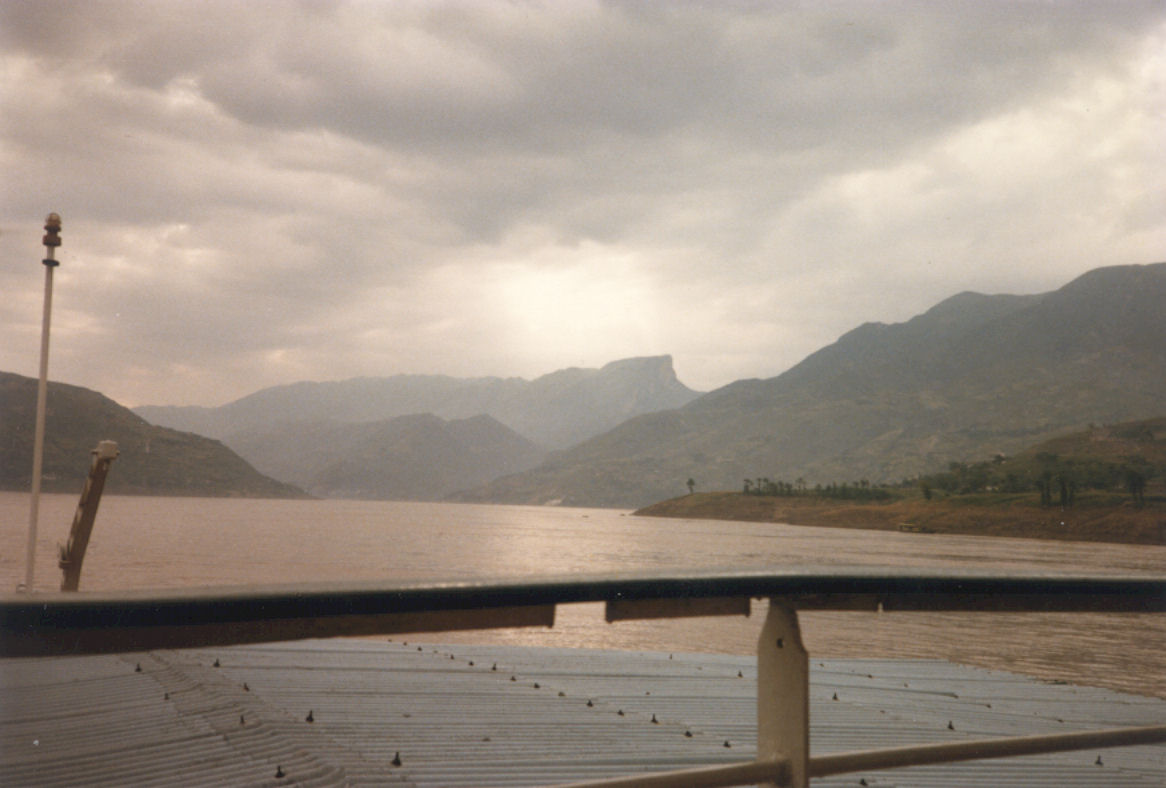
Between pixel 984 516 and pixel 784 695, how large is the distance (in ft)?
406

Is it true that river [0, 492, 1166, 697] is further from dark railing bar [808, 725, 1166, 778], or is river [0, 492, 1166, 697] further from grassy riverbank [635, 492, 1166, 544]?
grassy riverbank [635, 492, 1166, 544]

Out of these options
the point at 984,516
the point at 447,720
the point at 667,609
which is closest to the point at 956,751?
the point at 667,609

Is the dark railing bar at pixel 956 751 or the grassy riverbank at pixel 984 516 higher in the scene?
the dark railing bar at pixel 956 751

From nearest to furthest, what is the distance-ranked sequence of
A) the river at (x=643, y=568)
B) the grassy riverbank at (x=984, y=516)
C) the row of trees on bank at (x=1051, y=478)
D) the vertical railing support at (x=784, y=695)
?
1. the vertical railing support at (x=784, y=695)
2. the river at (x=643, y=568)
3. the grassy riverbank at (x=984, y=516)
4. the row of trees on bank at (x=1051, y=478)

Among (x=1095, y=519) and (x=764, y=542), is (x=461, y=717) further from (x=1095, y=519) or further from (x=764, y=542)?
(x=1095, y=519)

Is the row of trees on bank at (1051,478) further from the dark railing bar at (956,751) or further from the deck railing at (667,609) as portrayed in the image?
the deck railing at (667,609)

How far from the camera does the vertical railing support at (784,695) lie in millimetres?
1698

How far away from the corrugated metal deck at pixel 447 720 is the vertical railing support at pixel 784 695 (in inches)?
114

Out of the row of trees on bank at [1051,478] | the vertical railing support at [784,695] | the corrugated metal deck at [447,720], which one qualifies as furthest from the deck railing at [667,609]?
the row of trees on bank at [1051,478]

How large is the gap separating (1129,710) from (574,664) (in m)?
5.78

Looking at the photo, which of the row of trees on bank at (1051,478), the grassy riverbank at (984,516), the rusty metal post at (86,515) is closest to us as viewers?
the rusty metal post at (86,515)

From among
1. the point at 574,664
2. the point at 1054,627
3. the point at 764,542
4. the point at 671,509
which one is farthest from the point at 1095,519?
the point at 574,664

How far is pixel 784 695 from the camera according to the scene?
1737mm

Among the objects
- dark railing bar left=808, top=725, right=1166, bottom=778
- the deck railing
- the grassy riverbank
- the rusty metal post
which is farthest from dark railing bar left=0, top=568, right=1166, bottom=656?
the grassy riverbank
